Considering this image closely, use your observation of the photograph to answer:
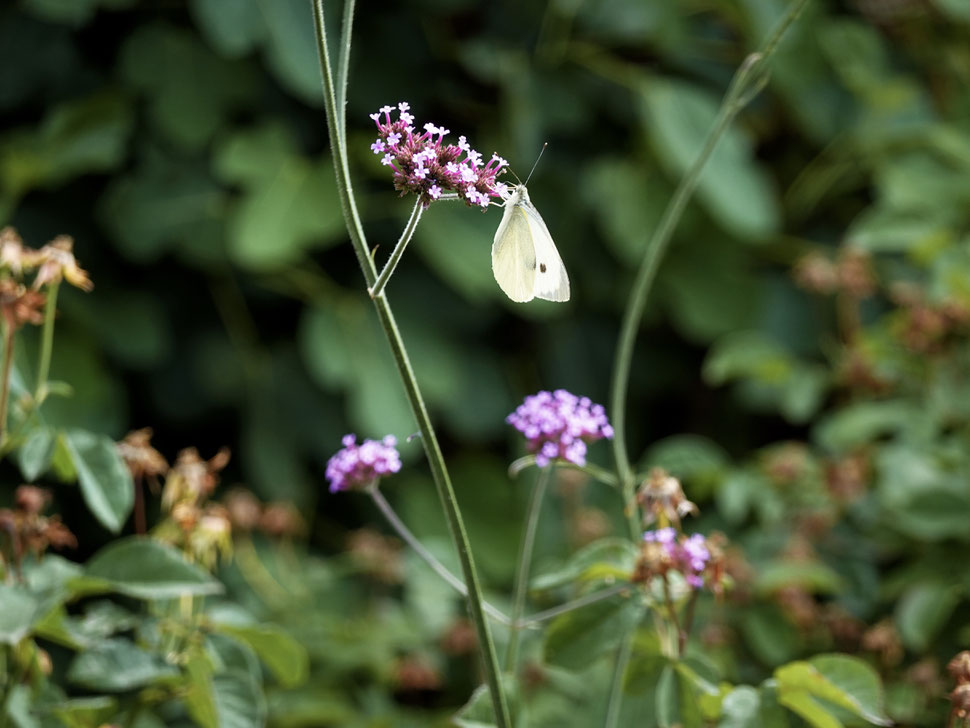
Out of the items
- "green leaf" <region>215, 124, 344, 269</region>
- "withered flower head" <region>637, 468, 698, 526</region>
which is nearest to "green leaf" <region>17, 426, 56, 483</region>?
"withered flower head" <region>637, 468, 698, 526</region>

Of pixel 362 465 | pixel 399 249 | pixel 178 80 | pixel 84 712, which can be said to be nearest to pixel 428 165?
pixel 399 249

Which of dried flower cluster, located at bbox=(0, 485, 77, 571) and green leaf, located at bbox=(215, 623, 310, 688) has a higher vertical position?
dried flower cluster, located at bbox=(0, 485, 77, 571)

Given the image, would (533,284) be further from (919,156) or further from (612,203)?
(919,156)

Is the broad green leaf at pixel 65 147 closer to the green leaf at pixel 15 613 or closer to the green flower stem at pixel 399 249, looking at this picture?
the green leaf at pixel 15 613

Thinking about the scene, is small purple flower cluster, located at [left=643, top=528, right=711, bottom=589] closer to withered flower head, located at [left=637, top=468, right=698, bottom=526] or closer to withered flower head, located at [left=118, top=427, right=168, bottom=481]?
withered flower head, located at [left=637, top=468, right=698, bottom=526]

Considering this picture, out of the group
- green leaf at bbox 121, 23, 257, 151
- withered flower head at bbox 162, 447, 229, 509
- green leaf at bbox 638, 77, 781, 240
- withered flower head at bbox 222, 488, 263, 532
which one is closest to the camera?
withered flower head at bbox 162, 447, 229, 509

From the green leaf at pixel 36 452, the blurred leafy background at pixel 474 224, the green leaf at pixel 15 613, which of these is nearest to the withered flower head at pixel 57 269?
the green leaf at pixel 36 452

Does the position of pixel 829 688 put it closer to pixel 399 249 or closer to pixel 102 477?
pixel 399 249
